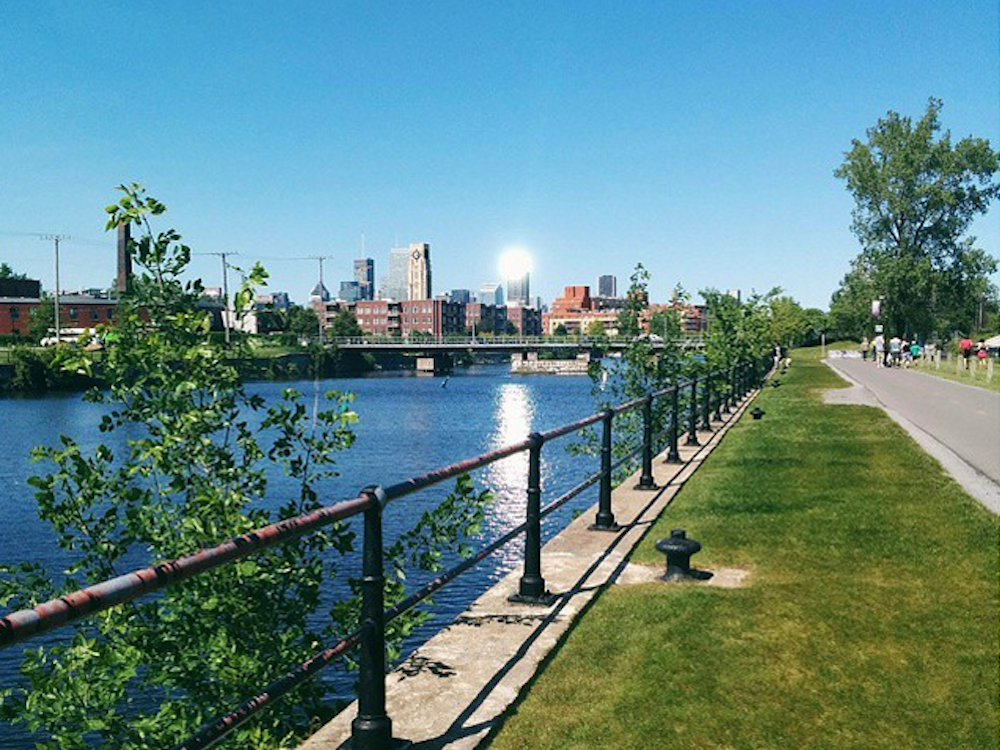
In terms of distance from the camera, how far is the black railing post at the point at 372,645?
3.86m

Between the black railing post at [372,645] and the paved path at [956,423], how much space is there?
840cm

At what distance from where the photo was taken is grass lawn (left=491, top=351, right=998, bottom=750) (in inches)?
174

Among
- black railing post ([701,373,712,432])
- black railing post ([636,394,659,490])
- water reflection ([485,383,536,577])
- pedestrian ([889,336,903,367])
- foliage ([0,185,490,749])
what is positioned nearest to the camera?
foliage ([0,185,490,749])

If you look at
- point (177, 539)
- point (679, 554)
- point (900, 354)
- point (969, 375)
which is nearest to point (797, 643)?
point (679, 554)

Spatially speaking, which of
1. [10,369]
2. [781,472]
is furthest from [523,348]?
[781,472]

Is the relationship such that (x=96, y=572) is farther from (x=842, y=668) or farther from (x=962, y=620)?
(x=962, y=620)

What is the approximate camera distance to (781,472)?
41.9ft

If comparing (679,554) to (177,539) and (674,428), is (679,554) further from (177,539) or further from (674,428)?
(674,428)

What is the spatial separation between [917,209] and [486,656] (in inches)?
2646

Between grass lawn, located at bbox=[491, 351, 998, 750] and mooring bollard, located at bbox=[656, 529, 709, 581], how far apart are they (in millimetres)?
227

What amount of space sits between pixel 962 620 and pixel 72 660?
5.76m

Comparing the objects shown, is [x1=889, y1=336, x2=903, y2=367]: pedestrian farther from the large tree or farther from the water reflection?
the water reflection

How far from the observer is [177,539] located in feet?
21.1

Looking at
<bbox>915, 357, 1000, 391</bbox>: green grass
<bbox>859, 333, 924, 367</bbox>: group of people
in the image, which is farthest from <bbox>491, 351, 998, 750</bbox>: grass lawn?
<bbox>859, 333, 924, 367</bbox>: group of people
